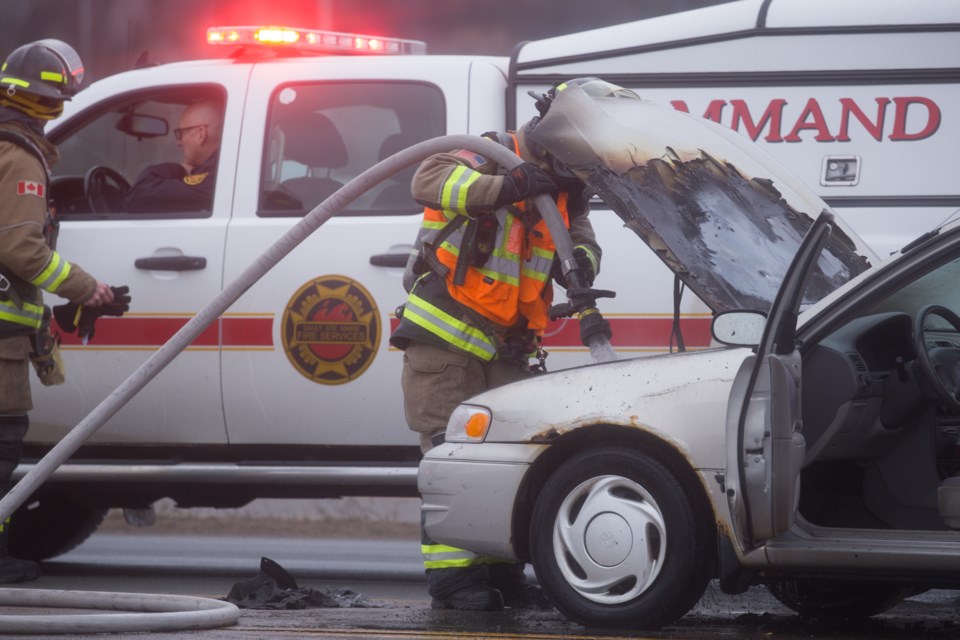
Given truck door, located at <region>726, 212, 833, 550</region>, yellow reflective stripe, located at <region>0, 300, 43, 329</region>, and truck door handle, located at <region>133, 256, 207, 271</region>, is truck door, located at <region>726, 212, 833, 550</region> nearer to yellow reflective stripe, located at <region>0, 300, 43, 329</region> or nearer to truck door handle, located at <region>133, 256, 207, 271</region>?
truck door handle, located at <region>133, 256, 207, 271</region>

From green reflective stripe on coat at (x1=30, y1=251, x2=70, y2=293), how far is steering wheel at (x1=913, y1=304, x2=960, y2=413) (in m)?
3.25

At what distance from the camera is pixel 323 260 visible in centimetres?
682

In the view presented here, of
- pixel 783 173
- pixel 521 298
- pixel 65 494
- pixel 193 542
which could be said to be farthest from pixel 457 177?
pixel 193 542

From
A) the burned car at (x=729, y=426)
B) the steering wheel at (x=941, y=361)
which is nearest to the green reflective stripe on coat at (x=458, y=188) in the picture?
the burned car at (x=729, y=426)

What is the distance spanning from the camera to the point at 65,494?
7375 mm

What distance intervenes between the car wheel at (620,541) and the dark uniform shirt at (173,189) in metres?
2.56

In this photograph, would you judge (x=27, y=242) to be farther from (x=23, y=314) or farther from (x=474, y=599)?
(x=474, y=599)

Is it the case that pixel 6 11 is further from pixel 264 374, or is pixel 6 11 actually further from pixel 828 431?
pixel 828 431

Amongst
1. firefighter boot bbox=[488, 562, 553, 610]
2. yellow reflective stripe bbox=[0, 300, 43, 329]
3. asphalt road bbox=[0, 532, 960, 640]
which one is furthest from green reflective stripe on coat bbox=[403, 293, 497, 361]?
yellow reflective stripe bbox=[0, 300, 43, 329]

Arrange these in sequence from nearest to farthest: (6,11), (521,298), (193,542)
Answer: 1. (521,298)
2. (193,542)
3. (6,11)

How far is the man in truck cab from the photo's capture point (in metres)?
7.12

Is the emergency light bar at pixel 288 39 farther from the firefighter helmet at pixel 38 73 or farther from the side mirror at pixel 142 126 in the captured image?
the firefighter helmet at pixel 38 73

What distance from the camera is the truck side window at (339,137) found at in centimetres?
694

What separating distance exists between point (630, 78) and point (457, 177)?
123 centimetres
